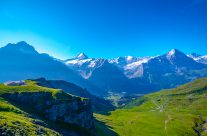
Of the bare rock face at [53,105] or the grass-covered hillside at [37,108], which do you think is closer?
the grass-covered hillside at [37,108]

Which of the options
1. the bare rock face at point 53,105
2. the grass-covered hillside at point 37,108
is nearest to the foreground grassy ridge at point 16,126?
the grass-covered hillside at point 37,108

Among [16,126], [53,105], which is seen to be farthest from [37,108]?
[16,126]

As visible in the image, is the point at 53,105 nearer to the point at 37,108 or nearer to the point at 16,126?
the point at 37,108

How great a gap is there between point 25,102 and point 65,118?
21.5m

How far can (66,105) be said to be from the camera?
15562cm

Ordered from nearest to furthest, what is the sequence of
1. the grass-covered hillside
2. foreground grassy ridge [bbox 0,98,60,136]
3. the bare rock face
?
foreground grassy ridge [bbox 0,98,60,136] < the grass-covered hillside < the bare rock face

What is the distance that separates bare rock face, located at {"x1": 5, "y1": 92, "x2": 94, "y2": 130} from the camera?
146625 millimetres

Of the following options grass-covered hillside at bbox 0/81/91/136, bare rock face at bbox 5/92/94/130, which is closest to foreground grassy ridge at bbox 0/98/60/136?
grass-covered hillside at bbox 0/81/91/136

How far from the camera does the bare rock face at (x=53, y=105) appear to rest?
147 meters

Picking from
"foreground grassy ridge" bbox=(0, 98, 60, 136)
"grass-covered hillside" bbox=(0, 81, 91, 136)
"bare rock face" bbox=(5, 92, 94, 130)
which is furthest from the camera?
"bare rock face" bbox=(5, 92, 94, 130)

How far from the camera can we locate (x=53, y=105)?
14988 cm

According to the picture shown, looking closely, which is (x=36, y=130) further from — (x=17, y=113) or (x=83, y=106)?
(x=83, y=106)

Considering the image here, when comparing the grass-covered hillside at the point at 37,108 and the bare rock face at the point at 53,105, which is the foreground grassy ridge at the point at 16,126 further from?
the bare rock face at the point at 53,105

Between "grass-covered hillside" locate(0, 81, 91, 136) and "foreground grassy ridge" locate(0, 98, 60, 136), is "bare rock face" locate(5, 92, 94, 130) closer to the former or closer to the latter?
"grass-covered hillside" locate(0, 81, 91, 136)
